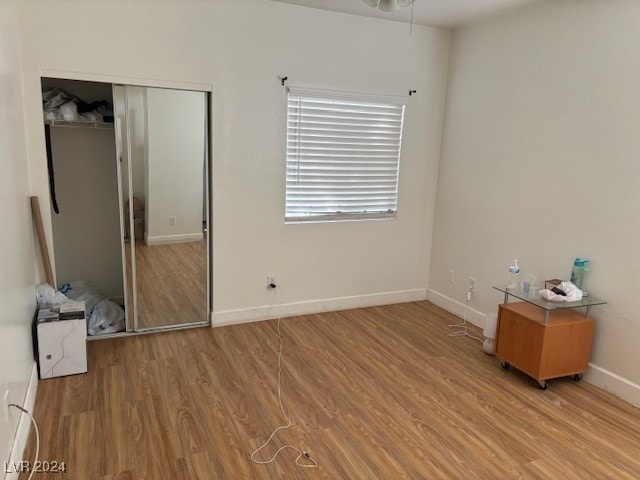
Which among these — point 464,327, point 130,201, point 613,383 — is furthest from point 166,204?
point 613,383

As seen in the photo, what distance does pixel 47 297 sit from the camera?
3178 mm

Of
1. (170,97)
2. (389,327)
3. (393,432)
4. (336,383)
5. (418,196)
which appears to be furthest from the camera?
(418,196)

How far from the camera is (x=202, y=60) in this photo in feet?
11.6

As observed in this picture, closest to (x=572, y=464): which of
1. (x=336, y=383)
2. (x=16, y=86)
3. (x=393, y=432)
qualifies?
(x=393, y=432)

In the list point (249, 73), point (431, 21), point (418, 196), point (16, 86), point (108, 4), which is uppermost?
point (431, 21)

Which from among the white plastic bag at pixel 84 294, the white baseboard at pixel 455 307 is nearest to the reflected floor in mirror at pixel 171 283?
the white plastic bag at pixel 84 294

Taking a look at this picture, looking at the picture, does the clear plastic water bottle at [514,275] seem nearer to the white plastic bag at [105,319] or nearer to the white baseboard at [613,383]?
the white baseboard at [613,383]

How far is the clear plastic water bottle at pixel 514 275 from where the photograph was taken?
135 inches

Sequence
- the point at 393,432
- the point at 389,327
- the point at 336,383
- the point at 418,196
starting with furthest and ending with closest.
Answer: the point at 418,196 < the point at 389,327 < the point at 336,383 < the point at 393,432

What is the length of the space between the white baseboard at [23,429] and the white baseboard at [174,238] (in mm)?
1183

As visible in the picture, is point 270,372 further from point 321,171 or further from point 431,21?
point 431,21

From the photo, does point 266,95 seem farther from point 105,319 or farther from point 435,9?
point 105,319

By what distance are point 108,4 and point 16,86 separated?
0.88 meters

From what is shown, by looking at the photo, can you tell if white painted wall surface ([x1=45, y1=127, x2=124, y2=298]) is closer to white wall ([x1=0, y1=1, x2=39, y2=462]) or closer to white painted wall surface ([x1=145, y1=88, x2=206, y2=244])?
white painted wall surface ([x1=145, y1=88, x2=206, y2=244])
